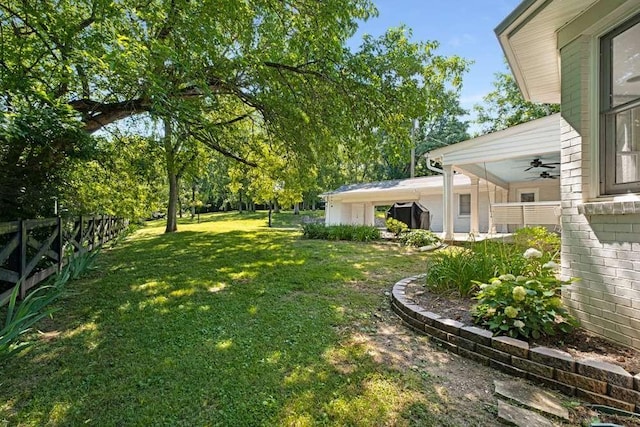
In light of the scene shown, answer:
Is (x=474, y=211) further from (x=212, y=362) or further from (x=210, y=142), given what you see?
(x=212, y=362)

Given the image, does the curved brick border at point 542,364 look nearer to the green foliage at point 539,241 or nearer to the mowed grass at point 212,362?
the mowed grass at point 212,362

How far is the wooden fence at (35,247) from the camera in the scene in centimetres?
389

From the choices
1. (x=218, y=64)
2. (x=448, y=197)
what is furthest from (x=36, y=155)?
(x=448, y=197)

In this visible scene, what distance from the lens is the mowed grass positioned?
6.73 feet

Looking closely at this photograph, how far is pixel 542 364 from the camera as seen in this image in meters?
2.40

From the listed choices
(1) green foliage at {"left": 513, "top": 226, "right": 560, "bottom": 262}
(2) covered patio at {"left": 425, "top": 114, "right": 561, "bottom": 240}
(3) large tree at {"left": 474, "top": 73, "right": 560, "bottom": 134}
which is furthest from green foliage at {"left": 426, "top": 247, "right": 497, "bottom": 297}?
(3) large tree at {"left": 474, "top": 73, "right": 560, "bottom": 134}

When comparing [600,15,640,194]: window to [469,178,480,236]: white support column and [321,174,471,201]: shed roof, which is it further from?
[321,174,471,201]: shed roof

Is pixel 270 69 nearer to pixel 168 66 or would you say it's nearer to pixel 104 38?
pixel 168 66

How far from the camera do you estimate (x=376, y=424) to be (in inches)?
76.3

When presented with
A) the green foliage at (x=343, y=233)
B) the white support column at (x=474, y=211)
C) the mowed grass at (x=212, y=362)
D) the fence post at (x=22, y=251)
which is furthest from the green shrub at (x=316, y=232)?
the fence post at (x=22, y=251)

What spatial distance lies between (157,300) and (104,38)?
3576 mm

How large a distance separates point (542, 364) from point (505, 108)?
23.6 metres

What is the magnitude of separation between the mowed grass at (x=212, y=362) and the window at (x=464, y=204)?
11127mm

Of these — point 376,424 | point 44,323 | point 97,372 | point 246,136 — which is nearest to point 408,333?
point 376,424
